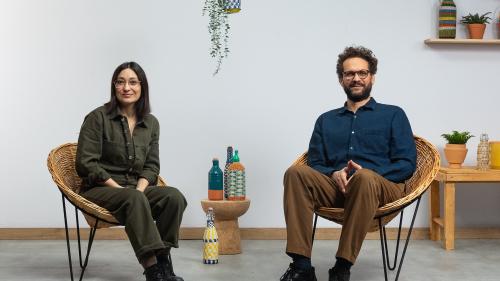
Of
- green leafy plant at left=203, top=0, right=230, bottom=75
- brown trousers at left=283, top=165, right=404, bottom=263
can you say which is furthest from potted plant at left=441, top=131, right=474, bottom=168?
green leafy plant at left=203, top=0, right=230, bottom=75

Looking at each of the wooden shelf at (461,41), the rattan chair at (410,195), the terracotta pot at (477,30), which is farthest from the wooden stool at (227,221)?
the terracotta pot at (477,30)

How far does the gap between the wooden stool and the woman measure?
0.66 m

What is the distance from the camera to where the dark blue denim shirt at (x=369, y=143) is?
11.1 ft

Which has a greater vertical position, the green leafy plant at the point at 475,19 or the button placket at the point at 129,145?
the green leafy plant at the point at 475,19

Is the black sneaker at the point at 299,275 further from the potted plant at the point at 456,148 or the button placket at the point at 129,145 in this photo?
the potted plant at the point at 456,148

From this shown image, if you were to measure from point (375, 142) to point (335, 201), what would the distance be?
1.15 feet

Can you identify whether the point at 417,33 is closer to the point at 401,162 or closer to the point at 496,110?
the point at 496,110

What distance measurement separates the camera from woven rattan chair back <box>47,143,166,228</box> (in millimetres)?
3172

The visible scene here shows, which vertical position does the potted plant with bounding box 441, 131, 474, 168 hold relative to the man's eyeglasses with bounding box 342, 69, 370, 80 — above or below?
below

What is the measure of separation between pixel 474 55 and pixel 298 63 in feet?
3.65

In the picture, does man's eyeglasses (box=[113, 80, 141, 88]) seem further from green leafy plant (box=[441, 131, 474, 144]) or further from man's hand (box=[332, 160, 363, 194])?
green leafy plant (box=[441, 131, 474, 144])

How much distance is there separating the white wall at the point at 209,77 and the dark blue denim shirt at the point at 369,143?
1085 millimetres

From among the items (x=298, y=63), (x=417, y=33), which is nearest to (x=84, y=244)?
(x=298, y=63)

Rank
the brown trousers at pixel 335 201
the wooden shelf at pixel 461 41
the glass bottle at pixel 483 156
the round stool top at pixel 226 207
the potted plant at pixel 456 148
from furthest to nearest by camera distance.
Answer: the wooden shelf at pixel 461 41
the potted plant at pixel 456 148
the glass bottle at pixel 483 156
the round stool top at pixel 226 207
the brown trousers at pixel 335 201
